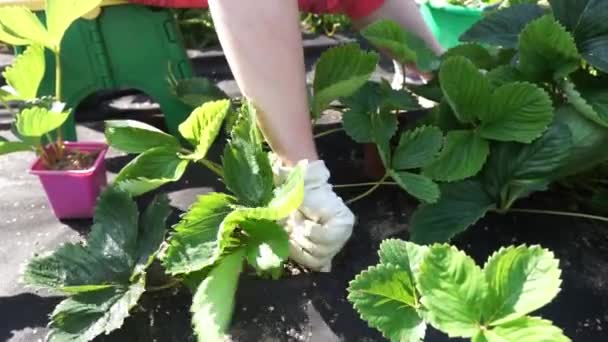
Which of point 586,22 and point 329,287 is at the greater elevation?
point 586,22

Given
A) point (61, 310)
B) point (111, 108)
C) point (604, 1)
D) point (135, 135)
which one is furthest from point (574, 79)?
point (111, 108)

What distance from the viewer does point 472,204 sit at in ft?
2.70

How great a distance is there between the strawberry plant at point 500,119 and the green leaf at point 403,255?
148 mm

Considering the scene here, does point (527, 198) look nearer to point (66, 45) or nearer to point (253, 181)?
point (253, 181)

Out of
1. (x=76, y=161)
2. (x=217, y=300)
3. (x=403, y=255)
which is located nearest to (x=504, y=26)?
(x=403, y=255)

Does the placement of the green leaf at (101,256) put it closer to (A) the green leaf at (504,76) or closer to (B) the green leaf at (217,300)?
(B) the green leaf at (217,300)

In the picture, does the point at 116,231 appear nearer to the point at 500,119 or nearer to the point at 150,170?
the point at 150,170

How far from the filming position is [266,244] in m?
0.72

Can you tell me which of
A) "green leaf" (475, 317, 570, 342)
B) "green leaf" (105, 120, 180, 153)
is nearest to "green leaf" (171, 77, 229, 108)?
"green leaf" (105, 120, 180, 153)

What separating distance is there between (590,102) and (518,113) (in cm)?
9

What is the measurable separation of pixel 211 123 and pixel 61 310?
260 millimetres

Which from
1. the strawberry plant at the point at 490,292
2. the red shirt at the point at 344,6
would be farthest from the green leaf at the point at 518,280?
the red shirt at the point at 344,6

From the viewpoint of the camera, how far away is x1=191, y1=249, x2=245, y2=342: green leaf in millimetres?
690

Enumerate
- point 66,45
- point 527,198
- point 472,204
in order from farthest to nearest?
point 66,45 → point 527,198 → point 472,204
